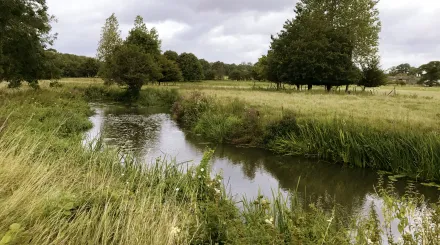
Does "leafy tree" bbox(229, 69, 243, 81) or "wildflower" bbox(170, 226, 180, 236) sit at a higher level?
"leafy tree" bbox(229, 69, 243, 81)

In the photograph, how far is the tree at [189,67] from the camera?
73.4 m

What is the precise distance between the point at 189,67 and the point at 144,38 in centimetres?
3121

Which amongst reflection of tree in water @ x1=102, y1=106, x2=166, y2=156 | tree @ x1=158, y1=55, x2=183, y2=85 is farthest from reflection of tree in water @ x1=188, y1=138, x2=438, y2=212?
tree @ x1=158, y1=55, x2=183, y2=85


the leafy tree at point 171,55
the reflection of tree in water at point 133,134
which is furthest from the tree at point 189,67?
the reflection of tree in water at point 133,134

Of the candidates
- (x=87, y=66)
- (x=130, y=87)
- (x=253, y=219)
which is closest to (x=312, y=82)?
(x=130, y=87)

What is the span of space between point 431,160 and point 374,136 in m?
2.02

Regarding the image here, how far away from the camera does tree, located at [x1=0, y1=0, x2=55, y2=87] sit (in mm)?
19109

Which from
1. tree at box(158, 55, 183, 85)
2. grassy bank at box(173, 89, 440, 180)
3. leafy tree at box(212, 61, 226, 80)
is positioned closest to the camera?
grassy bank at box(173, 89, 440, 180)

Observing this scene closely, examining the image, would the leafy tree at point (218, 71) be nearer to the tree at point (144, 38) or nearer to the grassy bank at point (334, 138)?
the tree at point (144, 38)

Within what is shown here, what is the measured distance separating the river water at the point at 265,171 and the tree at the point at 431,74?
290 ft

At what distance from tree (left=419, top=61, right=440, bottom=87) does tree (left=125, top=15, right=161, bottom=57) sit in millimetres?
74027

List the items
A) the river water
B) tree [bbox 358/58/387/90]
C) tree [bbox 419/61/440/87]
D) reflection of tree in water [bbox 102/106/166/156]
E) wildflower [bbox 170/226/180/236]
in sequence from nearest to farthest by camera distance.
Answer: wildflower [bbox 170/226/180/236] → the river water → reflection of tree in water [bbox 102/106/166/156] → tree [bbox 358/58/387/90] → tree [bbox 419/61/440/87]

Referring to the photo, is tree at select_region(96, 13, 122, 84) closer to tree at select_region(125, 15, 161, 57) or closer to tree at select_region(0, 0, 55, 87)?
tree at select_region(125, 15, 161, 57)

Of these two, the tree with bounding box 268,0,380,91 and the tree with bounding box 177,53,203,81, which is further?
the tree with bounding box 177,53,203,81
